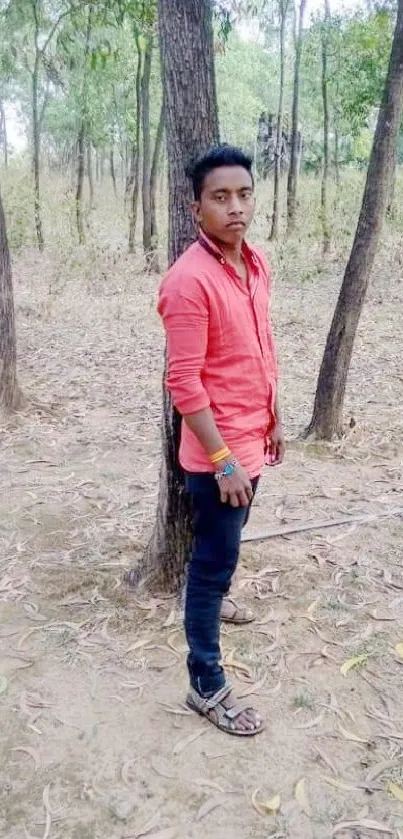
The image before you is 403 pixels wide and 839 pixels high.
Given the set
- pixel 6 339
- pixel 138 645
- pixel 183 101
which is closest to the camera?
pixel 183 101

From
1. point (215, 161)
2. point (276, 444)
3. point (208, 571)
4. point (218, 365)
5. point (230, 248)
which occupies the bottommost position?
point (208, 571)

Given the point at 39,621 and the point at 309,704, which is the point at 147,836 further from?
the point at 39,621

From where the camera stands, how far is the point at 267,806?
2.06 metres

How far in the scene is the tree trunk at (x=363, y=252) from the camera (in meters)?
4.35

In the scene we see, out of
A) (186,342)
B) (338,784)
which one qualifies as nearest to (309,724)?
(338,784)

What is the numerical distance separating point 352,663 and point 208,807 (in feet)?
2.73

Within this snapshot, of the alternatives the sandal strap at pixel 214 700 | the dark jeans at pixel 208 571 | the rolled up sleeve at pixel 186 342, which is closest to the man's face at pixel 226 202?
the rolled up sleeve at pixel 186 342

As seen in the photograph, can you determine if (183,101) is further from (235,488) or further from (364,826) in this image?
(364,826)

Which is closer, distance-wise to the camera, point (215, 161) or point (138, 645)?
point (215, 161)

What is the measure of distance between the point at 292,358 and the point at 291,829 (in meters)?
5.47

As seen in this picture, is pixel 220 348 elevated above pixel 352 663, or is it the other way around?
pixel 220 348

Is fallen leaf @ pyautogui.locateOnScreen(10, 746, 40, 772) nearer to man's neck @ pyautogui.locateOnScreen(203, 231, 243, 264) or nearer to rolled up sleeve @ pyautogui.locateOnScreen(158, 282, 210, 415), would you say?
rolled up sleeve @ pyautogui.locateOnScreen(158, 282, 210, 415)

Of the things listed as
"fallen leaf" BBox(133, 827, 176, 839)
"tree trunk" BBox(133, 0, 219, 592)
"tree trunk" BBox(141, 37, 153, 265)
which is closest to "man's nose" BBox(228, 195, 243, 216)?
"tree trunk" BBox(133, 0, 219, 592)

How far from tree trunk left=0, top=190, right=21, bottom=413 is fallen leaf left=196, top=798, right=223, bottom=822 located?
376 centimetres
